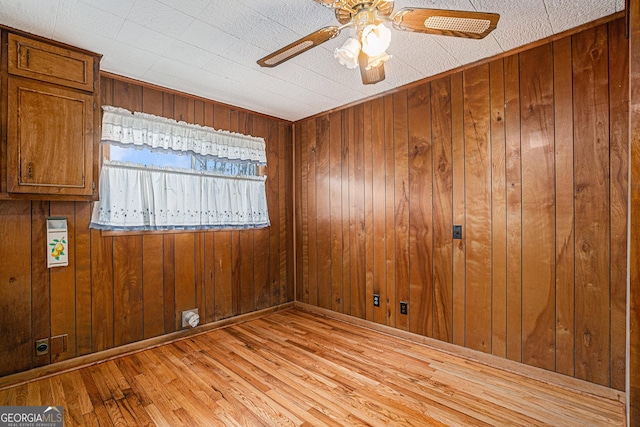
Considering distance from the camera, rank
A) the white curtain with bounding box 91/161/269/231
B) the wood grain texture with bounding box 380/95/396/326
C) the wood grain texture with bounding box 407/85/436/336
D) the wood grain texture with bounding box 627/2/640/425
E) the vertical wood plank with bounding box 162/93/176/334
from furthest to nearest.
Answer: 1. the wood grain texture with bounding box 380/95/396/326
2. the vertical wood plank with bounding box 162/93/176/334
3. the wood grain texture with bounding box 407/85/436/336
4. the white curtain with bounding box 91/161/269/231
5. the wood grain texture with bounding box 627/2/640/425

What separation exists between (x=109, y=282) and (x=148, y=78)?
5.77ft

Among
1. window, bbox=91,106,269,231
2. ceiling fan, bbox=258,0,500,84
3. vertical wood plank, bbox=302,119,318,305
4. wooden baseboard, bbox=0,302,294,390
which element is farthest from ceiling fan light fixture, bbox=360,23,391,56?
wooden baseboard, bbox=0,302,294,390

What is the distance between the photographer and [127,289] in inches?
111

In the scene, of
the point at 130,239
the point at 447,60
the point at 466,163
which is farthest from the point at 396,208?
the point at 130,239

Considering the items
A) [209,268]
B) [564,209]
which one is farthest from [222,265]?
[564,209]

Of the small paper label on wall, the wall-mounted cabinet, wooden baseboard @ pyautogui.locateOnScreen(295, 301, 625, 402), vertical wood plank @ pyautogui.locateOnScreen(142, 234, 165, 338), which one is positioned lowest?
wooden baseboard @ pyautogui.locateOnScreen(295, 301, 625, 402)

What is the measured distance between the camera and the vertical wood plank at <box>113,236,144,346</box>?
9.02 ft

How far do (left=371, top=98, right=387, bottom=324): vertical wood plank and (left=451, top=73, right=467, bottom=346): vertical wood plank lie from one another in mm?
696

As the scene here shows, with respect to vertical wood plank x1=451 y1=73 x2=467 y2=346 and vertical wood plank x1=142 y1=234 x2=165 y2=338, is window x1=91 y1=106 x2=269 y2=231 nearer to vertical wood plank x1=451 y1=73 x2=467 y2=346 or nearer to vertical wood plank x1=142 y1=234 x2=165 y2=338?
vertical wood plank x1=142 y1=234 x2=165 y2=338

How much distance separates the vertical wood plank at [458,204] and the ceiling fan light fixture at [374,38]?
1408mm

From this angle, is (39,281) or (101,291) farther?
(101,291)

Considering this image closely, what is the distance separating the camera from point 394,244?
315 centimetres

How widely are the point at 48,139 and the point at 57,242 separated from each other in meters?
0.77

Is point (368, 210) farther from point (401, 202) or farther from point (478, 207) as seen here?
point (478, 207)
